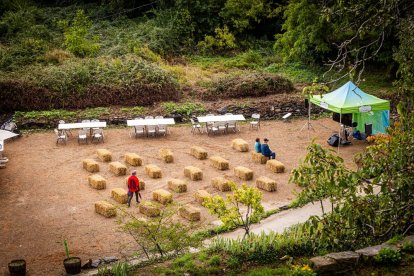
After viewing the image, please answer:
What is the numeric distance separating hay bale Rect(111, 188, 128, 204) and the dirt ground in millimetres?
312

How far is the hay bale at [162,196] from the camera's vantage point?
2130cm

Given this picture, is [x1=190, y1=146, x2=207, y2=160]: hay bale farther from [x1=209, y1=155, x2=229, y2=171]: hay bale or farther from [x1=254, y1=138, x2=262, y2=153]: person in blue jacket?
[x1=254, y1=138, x2=262, y2=153]: person in blue jacket

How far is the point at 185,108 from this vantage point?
3266 centimetres

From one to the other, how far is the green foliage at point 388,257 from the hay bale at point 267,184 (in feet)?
32.8

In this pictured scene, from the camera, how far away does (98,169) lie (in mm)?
25000

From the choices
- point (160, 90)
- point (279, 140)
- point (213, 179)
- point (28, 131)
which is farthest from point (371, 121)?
point (28, 131)

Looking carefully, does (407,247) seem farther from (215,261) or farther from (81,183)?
(81,183)

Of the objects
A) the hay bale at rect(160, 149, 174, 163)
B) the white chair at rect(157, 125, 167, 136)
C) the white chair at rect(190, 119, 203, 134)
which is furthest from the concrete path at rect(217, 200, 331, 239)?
the white chair at rect(157, 125, 167, 136)

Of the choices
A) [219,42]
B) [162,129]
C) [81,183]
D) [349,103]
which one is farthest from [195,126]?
[219,42]

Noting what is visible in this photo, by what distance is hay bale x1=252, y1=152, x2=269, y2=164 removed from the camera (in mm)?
25630

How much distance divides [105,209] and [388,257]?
1047 centimetres

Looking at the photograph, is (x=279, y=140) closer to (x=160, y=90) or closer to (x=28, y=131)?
(x=160, y=90)

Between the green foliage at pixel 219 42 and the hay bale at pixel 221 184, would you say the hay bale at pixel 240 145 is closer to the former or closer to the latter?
the hay bale at pixel 221 184

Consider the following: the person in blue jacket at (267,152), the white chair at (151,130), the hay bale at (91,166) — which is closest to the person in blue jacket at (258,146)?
the person in blue jacket at (267,152)
